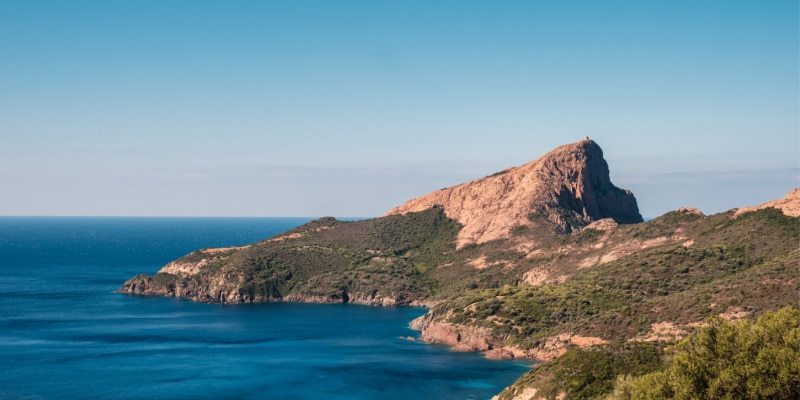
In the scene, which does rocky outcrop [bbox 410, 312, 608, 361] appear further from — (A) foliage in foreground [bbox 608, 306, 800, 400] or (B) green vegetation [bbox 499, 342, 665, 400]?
(A) foliage in foreground [bbox 608, 306, 800, 400]

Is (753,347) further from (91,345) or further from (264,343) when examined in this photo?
(91,345)

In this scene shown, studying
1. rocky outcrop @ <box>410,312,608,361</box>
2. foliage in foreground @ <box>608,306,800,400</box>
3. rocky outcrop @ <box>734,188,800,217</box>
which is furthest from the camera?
rocky outcrop @ <box>734,188,800,217</box>

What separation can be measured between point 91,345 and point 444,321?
56671mm

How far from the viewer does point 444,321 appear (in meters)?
122

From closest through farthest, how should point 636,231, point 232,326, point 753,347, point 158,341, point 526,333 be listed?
1. point 753,347
2. point 526,333
3. point 158,341
4. point 232,326
5. point 636,231

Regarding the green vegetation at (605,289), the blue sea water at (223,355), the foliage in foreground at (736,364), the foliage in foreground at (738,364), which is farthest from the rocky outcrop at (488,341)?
the foliage in foreground at (738,364)

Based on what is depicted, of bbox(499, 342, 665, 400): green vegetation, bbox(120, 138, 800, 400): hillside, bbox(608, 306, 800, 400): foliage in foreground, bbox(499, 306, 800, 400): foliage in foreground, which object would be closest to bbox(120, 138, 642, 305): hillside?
bbox(120, 138, 800, 400): hillside

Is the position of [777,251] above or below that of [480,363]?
above

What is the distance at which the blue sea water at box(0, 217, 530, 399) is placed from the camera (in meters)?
89.3

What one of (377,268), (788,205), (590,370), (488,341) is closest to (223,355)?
(488,341)

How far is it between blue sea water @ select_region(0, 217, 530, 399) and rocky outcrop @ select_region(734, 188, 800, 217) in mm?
65532

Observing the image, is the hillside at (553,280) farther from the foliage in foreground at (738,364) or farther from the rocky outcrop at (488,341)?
the foliage in foreground at (738,364)

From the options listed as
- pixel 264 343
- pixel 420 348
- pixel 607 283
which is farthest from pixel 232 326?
pixel 607 283

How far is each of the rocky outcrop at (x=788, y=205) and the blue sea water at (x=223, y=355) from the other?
65532mm
